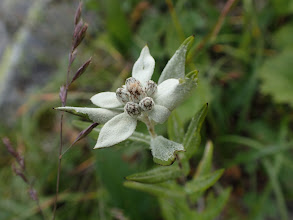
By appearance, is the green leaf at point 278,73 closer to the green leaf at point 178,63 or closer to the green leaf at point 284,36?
the green leaf at point 284,36

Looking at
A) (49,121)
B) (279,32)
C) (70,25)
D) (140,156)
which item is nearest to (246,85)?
(279,32)

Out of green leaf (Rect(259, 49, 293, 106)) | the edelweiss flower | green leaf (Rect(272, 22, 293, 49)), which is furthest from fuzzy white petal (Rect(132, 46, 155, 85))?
green leaf (Rect(272, 22, 293, 49))

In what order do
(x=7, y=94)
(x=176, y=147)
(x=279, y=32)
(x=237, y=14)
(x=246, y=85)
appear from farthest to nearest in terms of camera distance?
1. (x=7, y=94)
2. (x=237, y=14)
3. (x=279, y=32)
4. (x=246, y=85)
5. (x=176, y=147)

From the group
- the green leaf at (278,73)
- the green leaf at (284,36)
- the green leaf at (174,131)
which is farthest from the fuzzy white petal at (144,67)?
the green leaf at (284,36)

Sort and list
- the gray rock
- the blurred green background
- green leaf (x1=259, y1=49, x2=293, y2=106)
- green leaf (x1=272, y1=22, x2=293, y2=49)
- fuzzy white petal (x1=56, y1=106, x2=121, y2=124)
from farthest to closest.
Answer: the gray rock → green leaf (x1=272, y1=22, x2=293, y2=49) → green leaf (x1=259, y1=49, x2=293, y2=106) → the blurred green background → fuzzy white petal (x1=56, y1=106, x2=121, y2=124)

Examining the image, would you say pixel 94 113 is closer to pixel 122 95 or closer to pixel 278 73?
pixel 122 95

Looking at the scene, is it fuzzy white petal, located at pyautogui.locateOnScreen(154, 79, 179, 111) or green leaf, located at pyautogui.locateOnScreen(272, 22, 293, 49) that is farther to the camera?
green leaf, located at pyautogui.locateOnScreen(272, 22, 293, 49)

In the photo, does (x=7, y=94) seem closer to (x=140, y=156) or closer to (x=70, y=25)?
(x=70, y=25)

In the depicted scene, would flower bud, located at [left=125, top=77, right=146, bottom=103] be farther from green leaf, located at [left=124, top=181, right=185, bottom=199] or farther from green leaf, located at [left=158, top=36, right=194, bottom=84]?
green leaf, located at [left=124, top=181, right=185, bottom=199]
